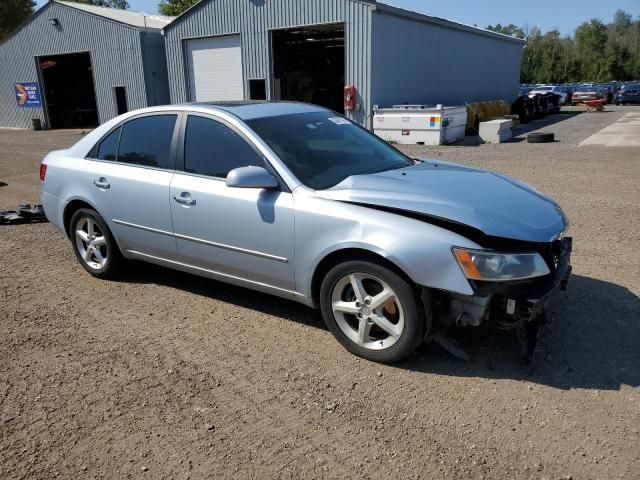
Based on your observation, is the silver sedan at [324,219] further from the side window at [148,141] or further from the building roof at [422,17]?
the building roof at [422,17]

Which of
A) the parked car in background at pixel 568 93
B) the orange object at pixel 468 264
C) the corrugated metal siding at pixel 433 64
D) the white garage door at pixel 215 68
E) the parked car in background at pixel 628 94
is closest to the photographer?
the orange object at pixel 468 264

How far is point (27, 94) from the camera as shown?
29219 mm

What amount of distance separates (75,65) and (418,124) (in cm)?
2441

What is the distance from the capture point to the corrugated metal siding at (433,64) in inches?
723

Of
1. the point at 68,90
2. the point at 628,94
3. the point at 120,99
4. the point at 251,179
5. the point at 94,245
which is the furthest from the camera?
the point at 628,94

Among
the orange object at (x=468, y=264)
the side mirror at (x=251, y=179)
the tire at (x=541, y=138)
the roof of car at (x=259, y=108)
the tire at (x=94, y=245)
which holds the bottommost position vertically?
the tire at (x=541, y=138)

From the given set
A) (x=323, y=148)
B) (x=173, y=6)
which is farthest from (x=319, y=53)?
(x=173, y=6)

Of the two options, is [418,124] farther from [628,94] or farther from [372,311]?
[628,94]

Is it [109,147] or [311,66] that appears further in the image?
[311,66]

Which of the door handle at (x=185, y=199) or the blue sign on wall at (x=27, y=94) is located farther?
the blue sign on wall at (x=27, y=94)

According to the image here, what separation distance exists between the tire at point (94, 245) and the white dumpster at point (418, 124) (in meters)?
13.6

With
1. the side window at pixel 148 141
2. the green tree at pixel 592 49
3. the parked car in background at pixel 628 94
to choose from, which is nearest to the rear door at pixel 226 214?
the side window at pixel 148 141

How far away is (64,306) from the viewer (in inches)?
182

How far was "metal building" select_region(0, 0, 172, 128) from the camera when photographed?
24.8m
